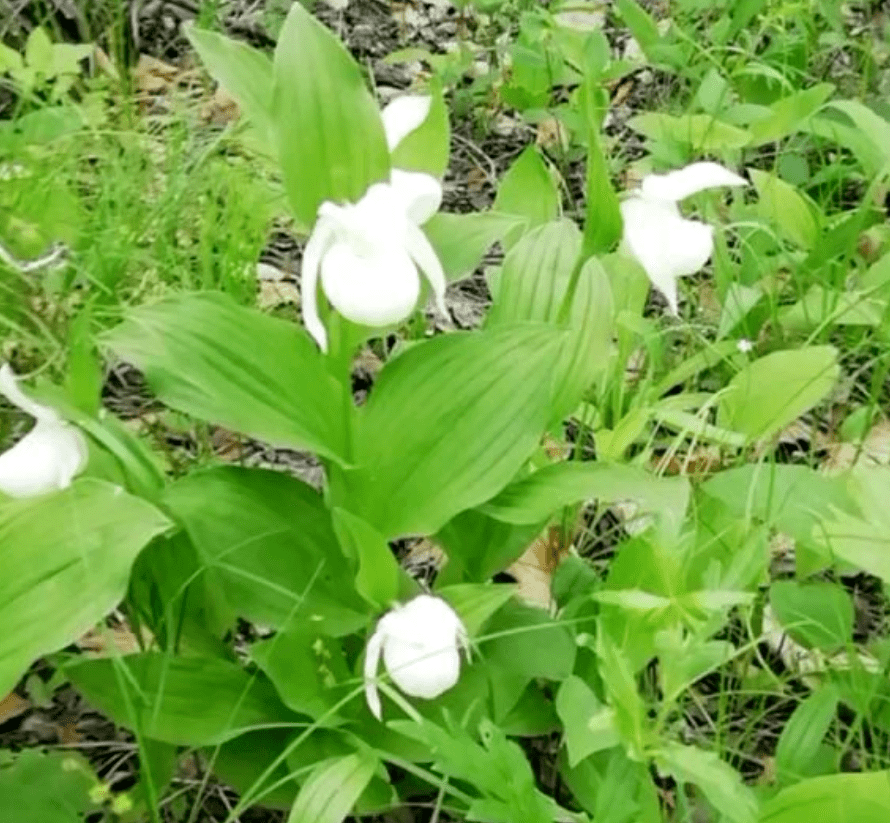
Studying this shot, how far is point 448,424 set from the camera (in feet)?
4.16

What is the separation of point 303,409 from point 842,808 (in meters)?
0.53

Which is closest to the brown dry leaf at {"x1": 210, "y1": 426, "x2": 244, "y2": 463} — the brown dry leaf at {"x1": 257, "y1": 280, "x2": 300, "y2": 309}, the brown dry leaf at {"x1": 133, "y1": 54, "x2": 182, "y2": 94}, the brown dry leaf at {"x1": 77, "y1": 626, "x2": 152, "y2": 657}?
the brown dry leaf at {"x1": 257, "y1": 280, "x2": 300, "y2": 309}

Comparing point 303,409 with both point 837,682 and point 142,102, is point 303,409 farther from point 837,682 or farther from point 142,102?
point 142,102

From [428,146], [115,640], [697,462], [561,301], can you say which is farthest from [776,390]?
[115,640]

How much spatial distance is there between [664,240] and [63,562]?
57 centimetres

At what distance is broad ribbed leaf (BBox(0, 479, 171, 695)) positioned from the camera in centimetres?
108

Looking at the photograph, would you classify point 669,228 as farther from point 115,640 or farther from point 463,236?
point 115,640

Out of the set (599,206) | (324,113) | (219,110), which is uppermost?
(324,113)

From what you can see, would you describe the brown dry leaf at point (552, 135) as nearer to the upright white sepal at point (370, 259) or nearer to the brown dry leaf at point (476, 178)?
the brown dry leaf at point (476, 178)

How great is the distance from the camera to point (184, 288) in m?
1.82

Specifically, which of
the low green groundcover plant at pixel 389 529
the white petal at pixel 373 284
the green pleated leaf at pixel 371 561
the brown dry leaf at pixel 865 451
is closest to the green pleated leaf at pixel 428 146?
the low green groundcover plant at pixel 389 529

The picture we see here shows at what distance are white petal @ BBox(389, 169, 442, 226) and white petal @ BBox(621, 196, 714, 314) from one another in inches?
8.0

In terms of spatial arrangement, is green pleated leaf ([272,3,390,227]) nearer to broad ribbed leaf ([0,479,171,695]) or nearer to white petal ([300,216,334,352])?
white petal ([300,216,334,352])

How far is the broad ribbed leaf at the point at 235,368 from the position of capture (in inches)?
47.6
